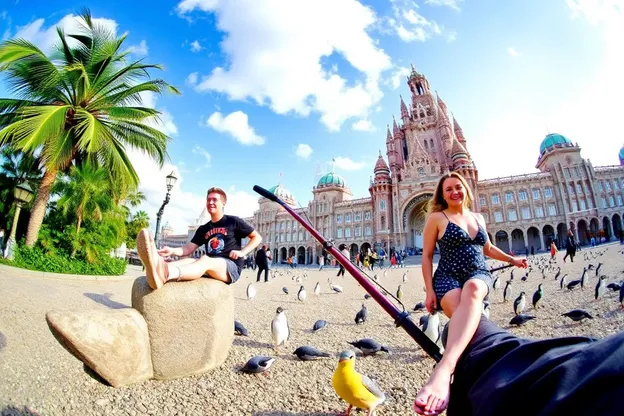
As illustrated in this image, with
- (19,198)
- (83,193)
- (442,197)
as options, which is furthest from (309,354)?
(19,198)

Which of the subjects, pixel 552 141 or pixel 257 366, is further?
pixel 552 141

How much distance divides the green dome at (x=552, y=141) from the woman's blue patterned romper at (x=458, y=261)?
5525cm

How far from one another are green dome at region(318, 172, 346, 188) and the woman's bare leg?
2244 inches

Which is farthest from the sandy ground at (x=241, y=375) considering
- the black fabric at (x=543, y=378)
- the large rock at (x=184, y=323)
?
the black fabric at (x=543, y=378)

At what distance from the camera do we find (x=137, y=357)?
2.48m

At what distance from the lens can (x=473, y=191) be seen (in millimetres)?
39969

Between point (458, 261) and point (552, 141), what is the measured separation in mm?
56455

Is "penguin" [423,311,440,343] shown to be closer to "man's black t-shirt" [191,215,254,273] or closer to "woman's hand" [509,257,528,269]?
"woman's hand" [509,257,528,269]

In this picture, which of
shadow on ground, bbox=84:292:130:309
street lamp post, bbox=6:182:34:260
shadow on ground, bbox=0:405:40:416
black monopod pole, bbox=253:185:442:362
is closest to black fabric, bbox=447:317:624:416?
black monopod pole, bbox=253:185:442:362

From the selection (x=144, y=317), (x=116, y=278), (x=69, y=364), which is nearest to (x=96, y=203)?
(x=116, y=278)

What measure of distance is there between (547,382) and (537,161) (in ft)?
198

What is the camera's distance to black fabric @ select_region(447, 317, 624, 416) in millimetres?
588

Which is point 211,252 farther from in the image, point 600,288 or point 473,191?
point 473,191

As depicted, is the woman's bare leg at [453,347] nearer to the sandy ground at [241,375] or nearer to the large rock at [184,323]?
the sandy ground at [241,375]
